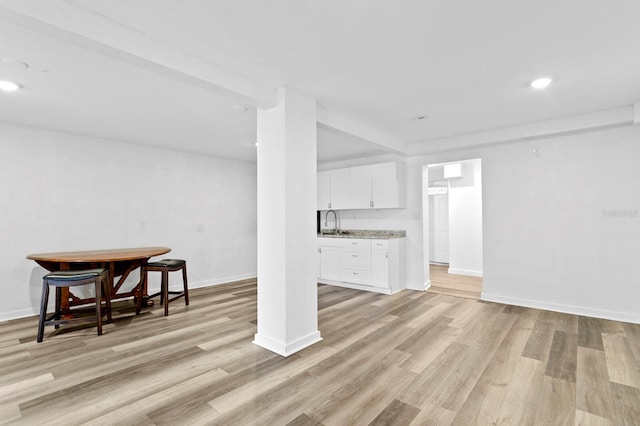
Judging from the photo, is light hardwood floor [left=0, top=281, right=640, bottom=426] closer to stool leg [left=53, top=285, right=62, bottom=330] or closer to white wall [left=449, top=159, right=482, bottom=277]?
stool leg [left=53, top=285, right=62, bottom=330]

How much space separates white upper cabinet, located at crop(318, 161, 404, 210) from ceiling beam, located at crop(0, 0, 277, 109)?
10.5ft

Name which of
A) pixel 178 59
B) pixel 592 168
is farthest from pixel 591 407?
pixel 178 59

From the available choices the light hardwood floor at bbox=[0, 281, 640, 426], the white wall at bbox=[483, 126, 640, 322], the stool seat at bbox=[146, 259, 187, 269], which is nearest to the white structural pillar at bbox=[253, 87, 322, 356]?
the light hardwood floor at bbox=[0, 281, 640, 426]

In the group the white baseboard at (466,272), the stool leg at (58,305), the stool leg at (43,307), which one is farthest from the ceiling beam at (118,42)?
the white baseboard at (466,272)

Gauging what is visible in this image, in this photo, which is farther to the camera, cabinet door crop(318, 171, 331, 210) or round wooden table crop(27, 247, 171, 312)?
cabinet door crop(318, 171, 331, 210)

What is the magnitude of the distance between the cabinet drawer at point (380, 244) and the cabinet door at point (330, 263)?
27.4 inches

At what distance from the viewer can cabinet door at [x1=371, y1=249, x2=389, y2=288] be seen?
16.0 ft

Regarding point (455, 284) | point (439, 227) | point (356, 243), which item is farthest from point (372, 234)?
point (439, 227)

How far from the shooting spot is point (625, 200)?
3.59 metres

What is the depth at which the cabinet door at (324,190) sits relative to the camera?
610cm

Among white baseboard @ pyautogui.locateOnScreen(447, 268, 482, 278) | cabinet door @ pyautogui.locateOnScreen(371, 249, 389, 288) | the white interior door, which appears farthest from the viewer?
the white interior door

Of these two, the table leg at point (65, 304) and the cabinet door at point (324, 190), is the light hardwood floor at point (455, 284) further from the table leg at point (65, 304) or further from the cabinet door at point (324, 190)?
the table leg at point (65, 304)

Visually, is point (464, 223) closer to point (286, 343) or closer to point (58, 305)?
point (286, 343)

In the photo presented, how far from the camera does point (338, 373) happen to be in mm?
2377
